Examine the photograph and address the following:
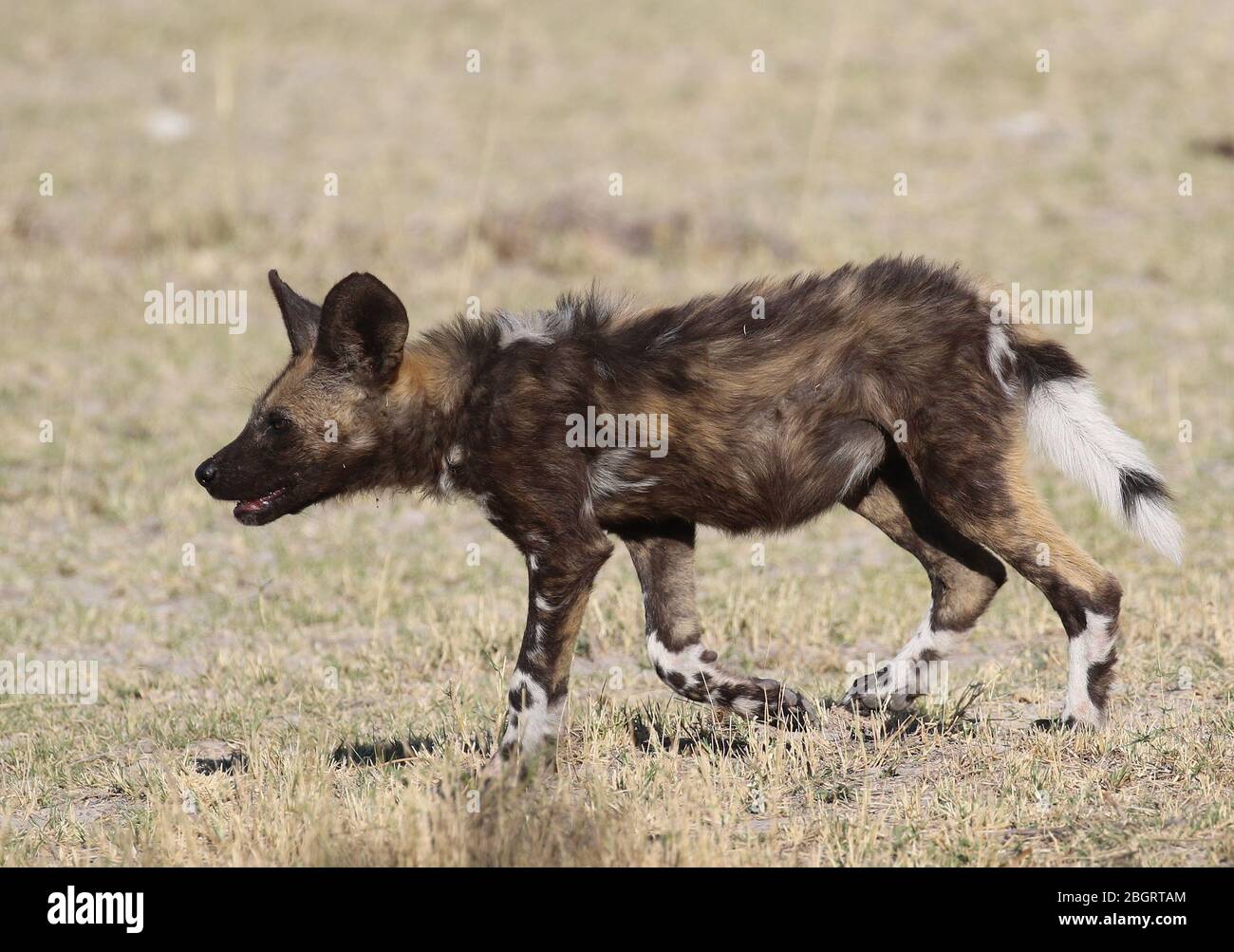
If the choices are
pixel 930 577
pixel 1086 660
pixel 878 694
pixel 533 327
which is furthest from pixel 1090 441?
pixel 533 327

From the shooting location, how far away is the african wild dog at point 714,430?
570 cm

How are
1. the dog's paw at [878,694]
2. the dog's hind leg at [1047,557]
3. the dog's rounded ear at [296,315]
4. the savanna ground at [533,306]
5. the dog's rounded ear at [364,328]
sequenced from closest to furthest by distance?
the savanna ground at [533,306] < the dog's rounded ear at [364,328] < the dog's hind leg at [1047,557] < the dog's rounded ear at [296,315] < the dog's paw at [878,694]

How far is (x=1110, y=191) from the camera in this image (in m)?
18.8

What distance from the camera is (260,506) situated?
602 centimetres

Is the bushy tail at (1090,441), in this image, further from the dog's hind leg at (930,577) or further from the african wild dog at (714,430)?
the dog's hind leg at (930,577)

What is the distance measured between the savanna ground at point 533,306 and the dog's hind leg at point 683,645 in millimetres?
127

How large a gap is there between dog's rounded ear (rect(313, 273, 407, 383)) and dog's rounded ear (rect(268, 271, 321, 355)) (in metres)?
0.38

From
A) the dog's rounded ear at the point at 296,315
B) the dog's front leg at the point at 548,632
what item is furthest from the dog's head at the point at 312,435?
the dog's front leg at the point at 548,632

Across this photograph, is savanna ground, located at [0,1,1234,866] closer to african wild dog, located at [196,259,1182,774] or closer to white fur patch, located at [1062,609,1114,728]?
white fur patch, located at [1062,609,1114,728]

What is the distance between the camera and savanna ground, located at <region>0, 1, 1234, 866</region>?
5312 mm

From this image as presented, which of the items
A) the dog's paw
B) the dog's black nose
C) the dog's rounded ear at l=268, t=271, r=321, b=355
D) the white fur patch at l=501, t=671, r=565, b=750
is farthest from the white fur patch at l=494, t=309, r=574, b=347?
the dog's paw

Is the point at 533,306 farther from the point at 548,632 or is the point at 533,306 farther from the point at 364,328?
the point at 548,632

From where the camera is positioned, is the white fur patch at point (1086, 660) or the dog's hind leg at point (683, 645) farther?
the dog's hind leg at point (683, 645)
